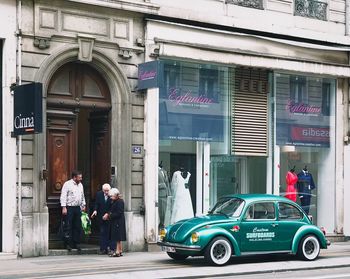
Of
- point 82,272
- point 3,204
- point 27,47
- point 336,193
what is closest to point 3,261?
point 3,204

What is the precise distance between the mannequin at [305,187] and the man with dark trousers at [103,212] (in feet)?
23.9

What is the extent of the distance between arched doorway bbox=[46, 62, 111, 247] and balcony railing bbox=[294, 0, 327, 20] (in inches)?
285

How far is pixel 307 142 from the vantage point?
23.1 meters

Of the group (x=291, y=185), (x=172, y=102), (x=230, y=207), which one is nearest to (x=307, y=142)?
(x=291, y=185)

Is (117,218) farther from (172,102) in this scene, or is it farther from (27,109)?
(172,102)

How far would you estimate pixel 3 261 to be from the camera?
16.2 m

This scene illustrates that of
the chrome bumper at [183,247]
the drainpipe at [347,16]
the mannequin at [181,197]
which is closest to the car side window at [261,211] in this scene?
the chrome bumper at [183,247]

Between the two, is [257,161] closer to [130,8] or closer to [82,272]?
[130,8]

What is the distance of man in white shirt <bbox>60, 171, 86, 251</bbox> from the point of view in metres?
17.6

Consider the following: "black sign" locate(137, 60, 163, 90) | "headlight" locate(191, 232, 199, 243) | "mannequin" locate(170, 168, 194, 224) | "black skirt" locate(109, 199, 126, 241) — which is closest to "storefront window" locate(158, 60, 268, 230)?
"mannequin" locate(170, 168, 194, 224)

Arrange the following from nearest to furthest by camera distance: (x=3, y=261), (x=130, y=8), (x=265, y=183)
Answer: (x=3, y=261) < (x=130, y=8) < (x=265, y=183)

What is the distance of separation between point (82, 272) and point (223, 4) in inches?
372

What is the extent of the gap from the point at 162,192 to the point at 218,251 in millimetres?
4411

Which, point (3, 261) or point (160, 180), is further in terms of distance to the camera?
point (160, 180)
